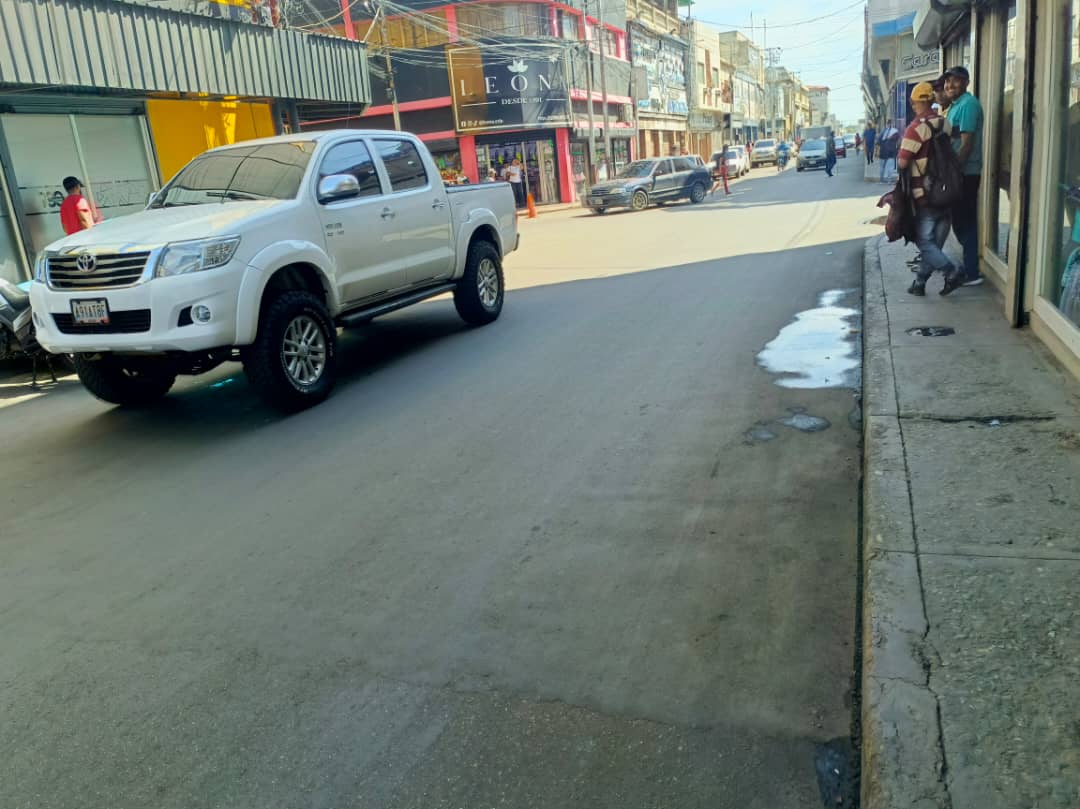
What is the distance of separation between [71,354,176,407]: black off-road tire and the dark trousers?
7.10 metres

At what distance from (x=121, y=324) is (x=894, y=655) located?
5257 millimetres

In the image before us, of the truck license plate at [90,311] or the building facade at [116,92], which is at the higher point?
the building facade at [116,92]

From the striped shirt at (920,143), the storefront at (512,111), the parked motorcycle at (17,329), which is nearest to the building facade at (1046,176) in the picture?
Answer: the striped shirt at (920,143)

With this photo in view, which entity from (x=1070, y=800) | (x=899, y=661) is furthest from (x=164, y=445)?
(x=1070, y=800)

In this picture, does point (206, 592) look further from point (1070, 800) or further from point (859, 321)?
point (859, 321)

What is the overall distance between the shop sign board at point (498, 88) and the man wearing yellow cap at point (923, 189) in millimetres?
29921

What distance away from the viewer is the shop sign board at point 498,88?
117 feet

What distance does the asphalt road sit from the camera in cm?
270

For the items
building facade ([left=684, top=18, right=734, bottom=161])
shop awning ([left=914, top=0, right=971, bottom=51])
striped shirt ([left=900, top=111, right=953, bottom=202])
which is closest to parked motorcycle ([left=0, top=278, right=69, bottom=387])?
striped shirt ([left=900, top=111, right=953, bottom=202])

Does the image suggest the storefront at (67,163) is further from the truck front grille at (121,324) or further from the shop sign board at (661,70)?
the shop sign board at (661,70)

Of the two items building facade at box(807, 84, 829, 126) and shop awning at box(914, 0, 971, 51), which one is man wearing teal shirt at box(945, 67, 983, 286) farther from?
building facade at box(807, 84, 829, 126)

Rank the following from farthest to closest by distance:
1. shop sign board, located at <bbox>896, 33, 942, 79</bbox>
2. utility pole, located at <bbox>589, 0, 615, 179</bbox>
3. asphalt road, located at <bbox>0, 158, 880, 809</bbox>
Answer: utility pole, located at <bbox>589, 0, 615, 179</bbox>, shop sign board, located at <bbox>896, 33, 942, 79</bbox>, asphalt road, located at <bbox>0, 158, 880, 809</bbox>

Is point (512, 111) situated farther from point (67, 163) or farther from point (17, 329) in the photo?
point (17, 329)

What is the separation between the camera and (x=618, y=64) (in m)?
47.1
